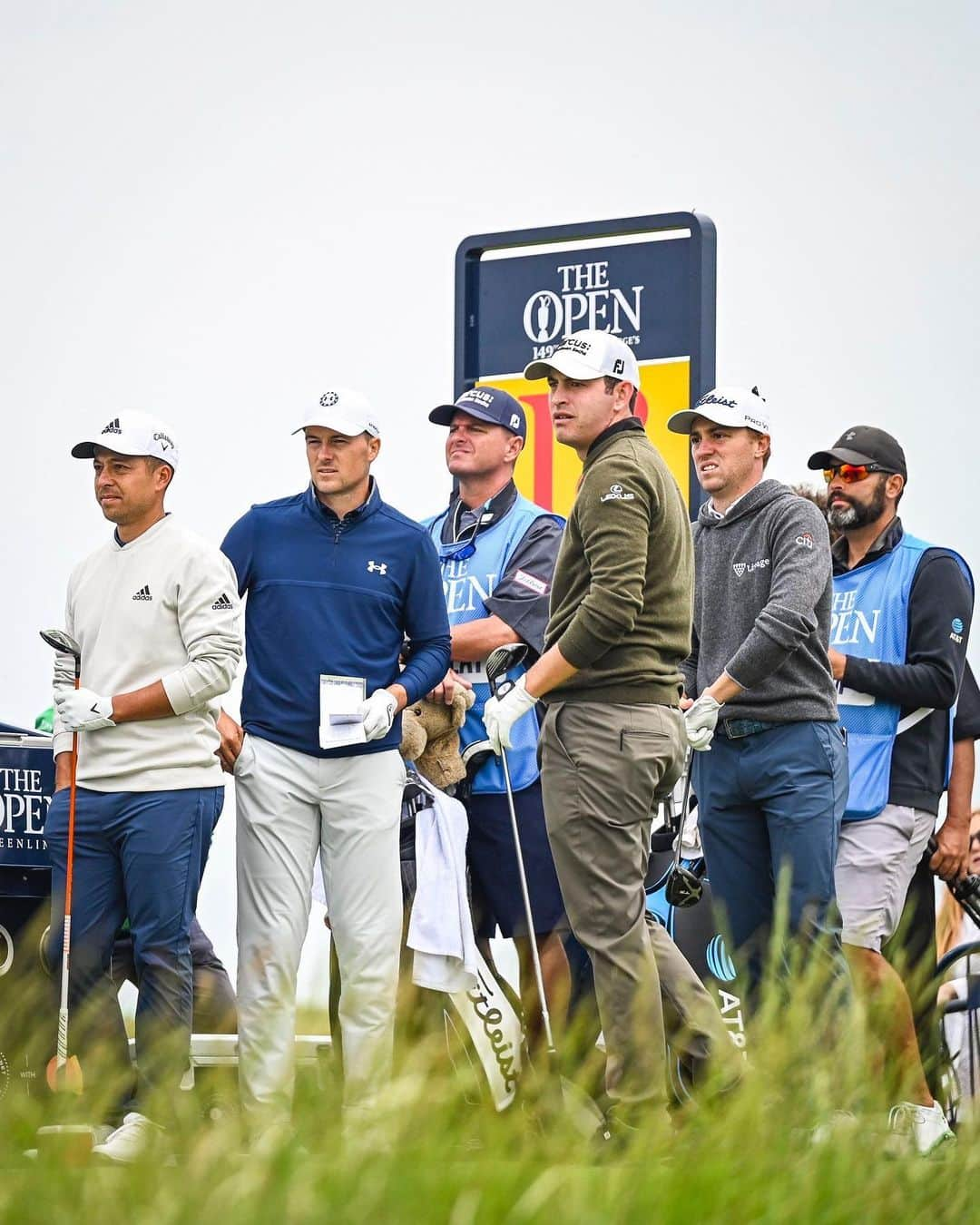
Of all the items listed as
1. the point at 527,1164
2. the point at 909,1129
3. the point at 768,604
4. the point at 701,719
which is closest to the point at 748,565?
the point at 768,604

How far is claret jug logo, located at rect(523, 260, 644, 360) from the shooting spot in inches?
259

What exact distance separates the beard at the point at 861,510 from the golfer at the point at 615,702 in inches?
48.6

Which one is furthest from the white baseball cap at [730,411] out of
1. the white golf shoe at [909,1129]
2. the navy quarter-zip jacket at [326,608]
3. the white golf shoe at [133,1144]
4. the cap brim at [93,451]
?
the white golf shoe at [133,1144]

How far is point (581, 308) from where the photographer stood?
21.9 feet

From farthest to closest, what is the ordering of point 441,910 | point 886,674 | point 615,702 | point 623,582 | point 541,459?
point 541,459, point 886,674, point 441,910, point 615,702, point 623,582

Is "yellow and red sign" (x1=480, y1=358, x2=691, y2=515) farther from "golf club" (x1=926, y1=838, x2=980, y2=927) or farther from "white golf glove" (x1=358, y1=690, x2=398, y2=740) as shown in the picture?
"golf club" (x1=926, y1=838, x2=980, y2=927)

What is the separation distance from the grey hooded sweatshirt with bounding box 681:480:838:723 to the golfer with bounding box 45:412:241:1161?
140 centimetres

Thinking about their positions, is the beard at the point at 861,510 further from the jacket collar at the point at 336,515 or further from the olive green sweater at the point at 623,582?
the jacket collar at the point at 336,515

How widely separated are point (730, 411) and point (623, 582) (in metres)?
1.04

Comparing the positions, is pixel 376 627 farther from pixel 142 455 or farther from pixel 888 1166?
pixel 888 1166

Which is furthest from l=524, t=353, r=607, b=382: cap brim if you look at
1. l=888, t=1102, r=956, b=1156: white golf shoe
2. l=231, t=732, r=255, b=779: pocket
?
l=888, t=1102, r=956, b=1156: white golf shoe

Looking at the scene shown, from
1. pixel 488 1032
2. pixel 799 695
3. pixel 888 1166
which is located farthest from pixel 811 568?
pixel 888 1166

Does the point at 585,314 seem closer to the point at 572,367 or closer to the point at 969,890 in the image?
the point at 572,367

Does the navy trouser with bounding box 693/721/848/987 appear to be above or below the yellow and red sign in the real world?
below
